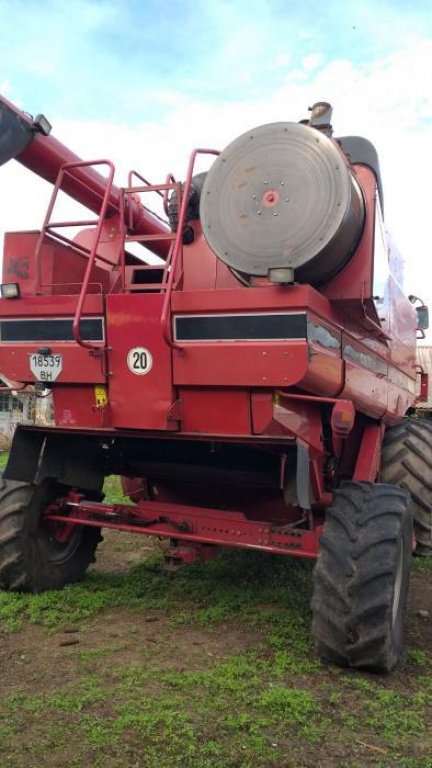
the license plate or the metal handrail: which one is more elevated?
the metal handrail

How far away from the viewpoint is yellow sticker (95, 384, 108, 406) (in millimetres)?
4406

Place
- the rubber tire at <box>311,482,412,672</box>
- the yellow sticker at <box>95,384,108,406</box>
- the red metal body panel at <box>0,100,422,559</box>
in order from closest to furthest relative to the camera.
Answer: the rubber tire at <box>311,482,412,672</box>, the red metal body panel at <box>0,100,422,559</box>, the yellow sticker at <box>95,384,108,406</box>

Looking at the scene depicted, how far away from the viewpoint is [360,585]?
12.0 feet

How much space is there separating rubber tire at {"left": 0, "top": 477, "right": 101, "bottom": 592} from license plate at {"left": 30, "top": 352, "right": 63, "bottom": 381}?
934 mm

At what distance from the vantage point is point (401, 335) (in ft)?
22.0

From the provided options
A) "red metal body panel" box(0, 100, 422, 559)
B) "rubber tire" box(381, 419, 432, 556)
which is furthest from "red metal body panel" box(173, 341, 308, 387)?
"rubber tire" box(381, 419, 432, 556)

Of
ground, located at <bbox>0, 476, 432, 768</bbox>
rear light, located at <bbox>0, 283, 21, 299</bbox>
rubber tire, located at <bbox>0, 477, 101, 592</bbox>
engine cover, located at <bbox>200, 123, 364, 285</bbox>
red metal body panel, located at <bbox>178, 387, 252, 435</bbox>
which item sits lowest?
ground, located at <bbox>0, 476, 432, 768</bbox>

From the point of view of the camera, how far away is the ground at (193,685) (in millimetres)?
2811

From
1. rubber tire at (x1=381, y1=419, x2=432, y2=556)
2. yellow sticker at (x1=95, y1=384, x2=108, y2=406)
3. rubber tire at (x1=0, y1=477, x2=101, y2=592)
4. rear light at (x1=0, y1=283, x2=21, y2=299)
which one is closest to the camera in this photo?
yellow sticker at (x1=95, y1=384, x2=108, y2=406)

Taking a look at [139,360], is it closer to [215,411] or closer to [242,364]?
[215,411]

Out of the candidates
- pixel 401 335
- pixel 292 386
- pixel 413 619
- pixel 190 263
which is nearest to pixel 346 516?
pixel 292 386

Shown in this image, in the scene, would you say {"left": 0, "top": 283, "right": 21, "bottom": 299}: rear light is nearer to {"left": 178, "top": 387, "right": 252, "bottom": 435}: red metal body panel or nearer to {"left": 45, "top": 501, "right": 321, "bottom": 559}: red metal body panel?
{"left": 178, "top": 387, "right": 252, "bottom": 435}: red metal body panel

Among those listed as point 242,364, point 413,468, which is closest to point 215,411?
point 242,364

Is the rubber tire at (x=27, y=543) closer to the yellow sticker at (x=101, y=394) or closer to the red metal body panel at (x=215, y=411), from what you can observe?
the yellow sticker at (x=101, y=394)
